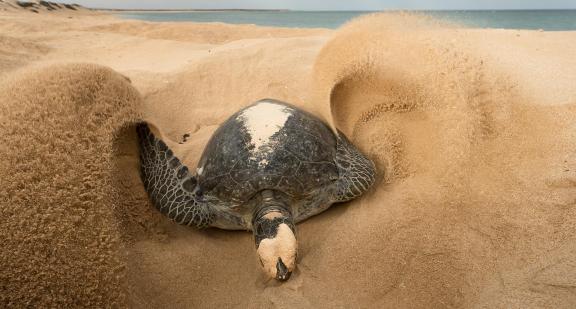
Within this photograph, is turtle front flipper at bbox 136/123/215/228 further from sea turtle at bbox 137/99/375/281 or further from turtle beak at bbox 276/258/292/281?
turtle beak at bbox 276/258/292/281

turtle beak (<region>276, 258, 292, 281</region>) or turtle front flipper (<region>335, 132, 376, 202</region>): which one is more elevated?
turtle front flipper (<region>335, 132, 376, 202</region>)

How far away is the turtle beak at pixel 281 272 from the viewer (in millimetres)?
1739

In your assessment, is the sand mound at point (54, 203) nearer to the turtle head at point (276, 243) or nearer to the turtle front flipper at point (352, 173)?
the turtle head at point (276, 243)

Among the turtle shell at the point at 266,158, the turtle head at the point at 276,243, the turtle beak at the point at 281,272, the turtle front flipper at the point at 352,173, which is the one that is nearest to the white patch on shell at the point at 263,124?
the turtle shell at the point at 266,158

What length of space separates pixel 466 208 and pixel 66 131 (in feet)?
7.12

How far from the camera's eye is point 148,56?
6875 millimetres

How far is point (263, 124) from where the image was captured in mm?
2395

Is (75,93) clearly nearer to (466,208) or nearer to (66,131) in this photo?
(66,131)

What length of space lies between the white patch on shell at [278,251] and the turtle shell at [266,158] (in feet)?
1.31

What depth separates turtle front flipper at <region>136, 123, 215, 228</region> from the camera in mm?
2158

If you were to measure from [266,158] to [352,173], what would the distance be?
23.8 inches

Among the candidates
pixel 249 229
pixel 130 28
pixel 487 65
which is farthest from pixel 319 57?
pixel 130 28

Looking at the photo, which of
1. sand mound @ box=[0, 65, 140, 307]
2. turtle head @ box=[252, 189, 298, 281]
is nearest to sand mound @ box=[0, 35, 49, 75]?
sand mound @ box=[0, 65, 140, 307]

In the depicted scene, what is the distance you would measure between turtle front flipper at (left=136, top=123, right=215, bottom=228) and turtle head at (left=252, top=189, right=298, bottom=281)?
1.38 ft
